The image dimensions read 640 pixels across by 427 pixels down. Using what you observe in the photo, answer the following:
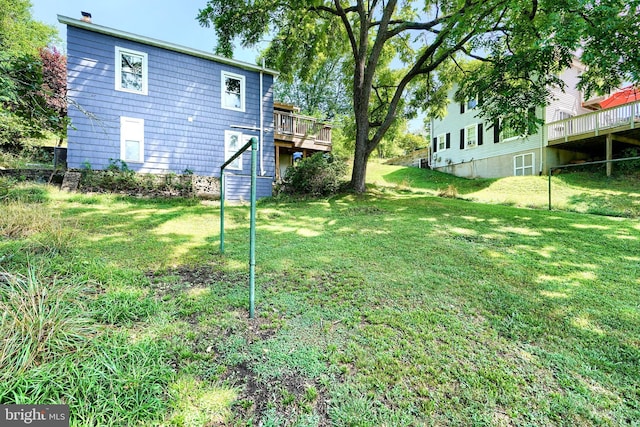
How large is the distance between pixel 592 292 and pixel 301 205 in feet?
23.1

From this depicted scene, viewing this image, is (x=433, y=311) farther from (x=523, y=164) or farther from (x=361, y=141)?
(x=523, y=164)

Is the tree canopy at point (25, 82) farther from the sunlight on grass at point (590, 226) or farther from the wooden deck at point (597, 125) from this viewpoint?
the wooden deck at point (597, 125)

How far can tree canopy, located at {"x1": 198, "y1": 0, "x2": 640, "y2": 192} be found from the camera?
548cm

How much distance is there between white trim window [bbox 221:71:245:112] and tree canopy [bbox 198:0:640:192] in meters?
1.17

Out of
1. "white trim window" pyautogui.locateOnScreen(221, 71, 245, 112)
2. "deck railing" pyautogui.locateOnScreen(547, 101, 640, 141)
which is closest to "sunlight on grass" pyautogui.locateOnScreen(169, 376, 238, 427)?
"white trim window" pyautogui.locateOnScreen(221, 71, 245, 112)

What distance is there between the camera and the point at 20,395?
4.80ft

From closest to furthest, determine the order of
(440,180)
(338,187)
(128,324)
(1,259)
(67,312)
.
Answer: (67,312)
(128,324)
(1,259)
(338,187)
(440,180)

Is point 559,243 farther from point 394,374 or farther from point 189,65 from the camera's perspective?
point 189,65

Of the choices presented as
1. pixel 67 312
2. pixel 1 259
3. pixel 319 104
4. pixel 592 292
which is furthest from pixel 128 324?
pixel 319 104

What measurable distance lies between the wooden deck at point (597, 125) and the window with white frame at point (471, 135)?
4.10 meters

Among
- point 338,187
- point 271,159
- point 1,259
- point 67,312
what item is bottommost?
point 67,312

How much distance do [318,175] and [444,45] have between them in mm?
6057

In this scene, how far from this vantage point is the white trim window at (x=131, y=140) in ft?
31.6

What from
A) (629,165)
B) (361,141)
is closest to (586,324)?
(361,141)
